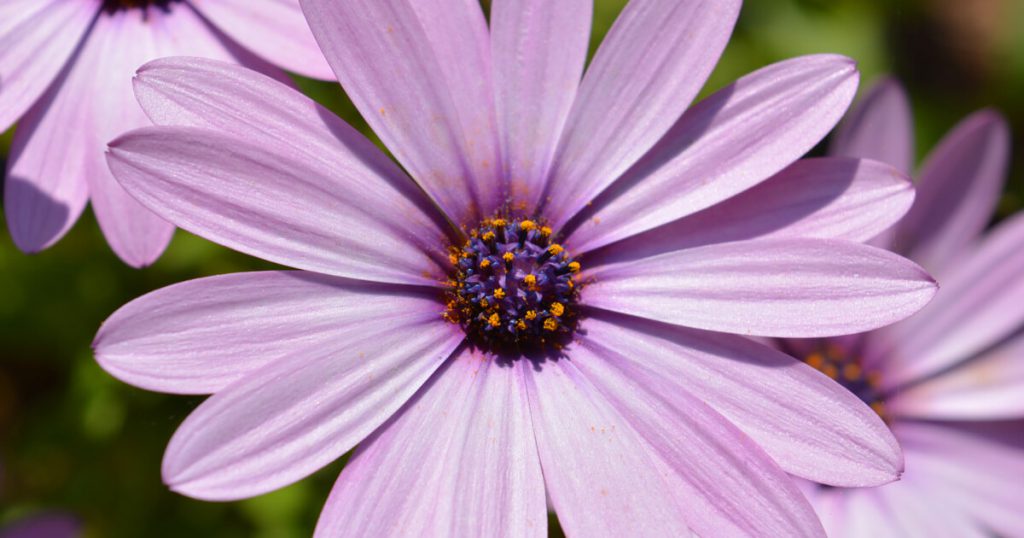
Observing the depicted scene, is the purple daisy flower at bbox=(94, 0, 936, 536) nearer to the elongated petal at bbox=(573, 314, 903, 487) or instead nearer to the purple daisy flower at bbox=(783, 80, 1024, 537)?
the elongated petal at bbox=(573, 314, 903, 487)

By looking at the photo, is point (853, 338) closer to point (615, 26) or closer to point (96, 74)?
point (615, 26)

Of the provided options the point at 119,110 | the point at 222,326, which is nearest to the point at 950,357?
the point at 222,326

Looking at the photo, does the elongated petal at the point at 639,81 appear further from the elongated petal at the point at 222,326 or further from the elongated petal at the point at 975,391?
the elongated petal at the point at 975,391

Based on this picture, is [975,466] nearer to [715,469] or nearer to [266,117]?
[715,469]

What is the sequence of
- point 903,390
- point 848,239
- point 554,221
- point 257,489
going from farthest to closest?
point 903,390 → point 554,221 → point 848,239 → point 257,489

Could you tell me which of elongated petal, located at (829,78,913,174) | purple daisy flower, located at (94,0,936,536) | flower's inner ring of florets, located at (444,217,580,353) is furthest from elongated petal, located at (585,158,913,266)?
elongated petal, located at (829,78,913,174)

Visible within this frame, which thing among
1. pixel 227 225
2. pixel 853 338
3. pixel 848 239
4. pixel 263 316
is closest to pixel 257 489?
pixel 263 316

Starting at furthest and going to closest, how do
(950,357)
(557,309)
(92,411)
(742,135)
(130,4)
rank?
(92,411)
(950,357)
(130,4)
(557,309)
(742,135)
